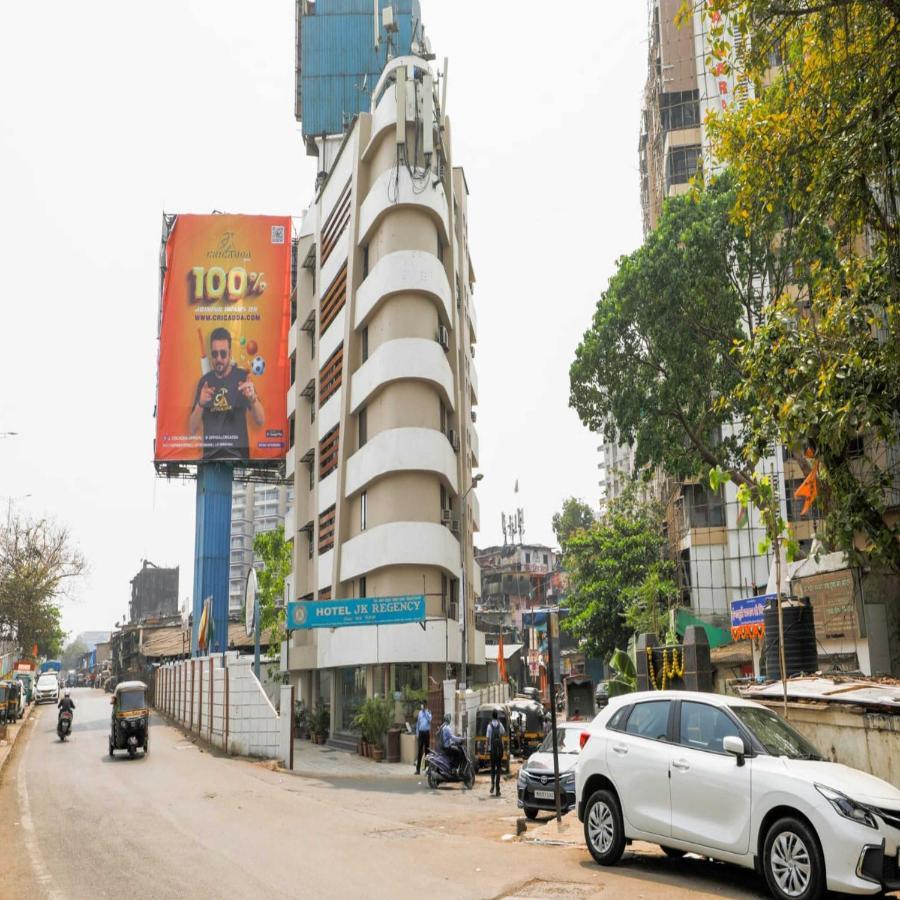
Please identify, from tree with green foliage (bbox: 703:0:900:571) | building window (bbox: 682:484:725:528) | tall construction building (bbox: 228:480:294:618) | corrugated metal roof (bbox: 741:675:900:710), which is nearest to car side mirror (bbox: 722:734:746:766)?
corrugated metal roof (bbox: 741:675:900:710)

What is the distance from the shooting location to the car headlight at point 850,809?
25.1ft

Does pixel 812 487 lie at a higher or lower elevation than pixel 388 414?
lower

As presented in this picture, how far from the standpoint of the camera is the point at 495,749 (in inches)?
850

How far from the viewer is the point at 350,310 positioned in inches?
1486

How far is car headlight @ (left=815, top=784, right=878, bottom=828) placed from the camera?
7637 mm

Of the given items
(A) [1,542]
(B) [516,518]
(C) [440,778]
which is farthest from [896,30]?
(B) [516,518]

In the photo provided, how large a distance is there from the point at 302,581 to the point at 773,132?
34248mm

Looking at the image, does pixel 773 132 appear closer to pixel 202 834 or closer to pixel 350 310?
pixel 202 834

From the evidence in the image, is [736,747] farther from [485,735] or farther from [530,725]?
[530,725]

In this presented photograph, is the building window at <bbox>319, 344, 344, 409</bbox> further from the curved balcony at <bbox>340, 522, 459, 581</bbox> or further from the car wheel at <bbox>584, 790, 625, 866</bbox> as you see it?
the car wheel at <bbox>584, 790, 625, 866</bbox>

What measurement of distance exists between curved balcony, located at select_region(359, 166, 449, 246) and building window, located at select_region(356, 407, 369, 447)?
23.0 feet

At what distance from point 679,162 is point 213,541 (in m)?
30.6

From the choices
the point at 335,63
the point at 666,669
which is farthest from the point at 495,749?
the point at 335,63

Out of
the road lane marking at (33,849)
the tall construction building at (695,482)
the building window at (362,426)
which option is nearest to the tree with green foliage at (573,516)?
the tall construction building at (695,482)
